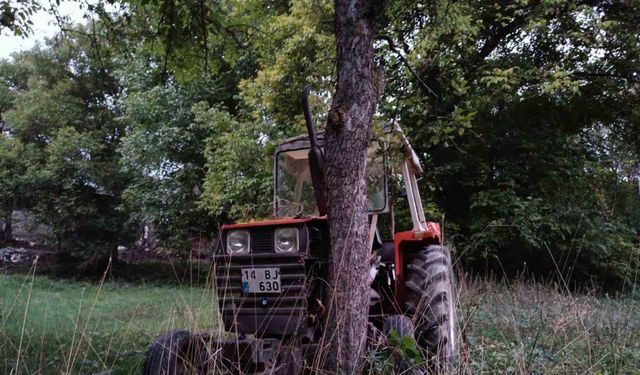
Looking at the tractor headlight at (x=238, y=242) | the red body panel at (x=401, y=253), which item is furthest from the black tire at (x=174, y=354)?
the red body panel at (x=401, y=253)

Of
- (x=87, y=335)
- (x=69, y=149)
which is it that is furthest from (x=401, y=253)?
(x=69, y=149)

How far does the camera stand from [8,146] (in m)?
18.5

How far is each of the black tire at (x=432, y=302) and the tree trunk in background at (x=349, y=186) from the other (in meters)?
0.79

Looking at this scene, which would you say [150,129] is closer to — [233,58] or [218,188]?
[218,188]

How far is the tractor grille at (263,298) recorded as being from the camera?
11.5 feet

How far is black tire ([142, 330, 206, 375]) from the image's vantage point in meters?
3.39

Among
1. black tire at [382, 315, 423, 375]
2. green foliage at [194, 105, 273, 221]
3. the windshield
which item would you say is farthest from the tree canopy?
black tire at [382, 315, 423, 375]

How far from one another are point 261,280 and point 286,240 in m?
0.32

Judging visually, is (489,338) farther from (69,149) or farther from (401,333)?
(69,149)

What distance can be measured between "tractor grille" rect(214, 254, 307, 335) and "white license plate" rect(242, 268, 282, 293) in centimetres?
3

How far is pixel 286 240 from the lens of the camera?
3604 millimetres

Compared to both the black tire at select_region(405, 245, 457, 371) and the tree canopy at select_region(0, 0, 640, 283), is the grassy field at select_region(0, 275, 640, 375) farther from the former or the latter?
the tree canopy at select_region(0, 0, 640, 283)

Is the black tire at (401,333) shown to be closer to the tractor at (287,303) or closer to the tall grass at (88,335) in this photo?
the tractor at (287,303)

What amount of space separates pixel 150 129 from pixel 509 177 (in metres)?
9.37
